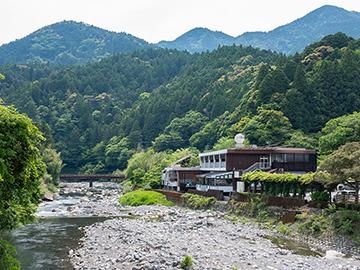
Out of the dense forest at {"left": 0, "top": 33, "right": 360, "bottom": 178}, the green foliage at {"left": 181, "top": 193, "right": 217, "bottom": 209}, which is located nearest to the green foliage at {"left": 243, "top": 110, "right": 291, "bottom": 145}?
the dense forest at {"left": 0, "top": 33, "right": 360, "bottom": 178}

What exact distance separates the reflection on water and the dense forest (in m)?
34.2

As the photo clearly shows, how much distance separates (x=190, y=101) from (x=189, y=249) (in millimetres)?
107791

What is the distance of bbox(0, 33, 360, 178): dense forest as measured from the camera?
2502 inches

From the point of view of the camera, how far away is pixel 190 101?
403 ft

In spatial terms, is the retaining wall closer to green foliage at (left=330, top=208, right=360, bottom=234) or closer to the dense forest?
green foliage at (left=330, top=208, right=360, bottom=234)

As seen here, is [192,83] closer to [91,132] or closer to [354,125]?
[91,132]

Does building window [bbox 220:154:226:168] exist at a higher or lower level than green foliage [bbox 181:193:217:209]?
higher

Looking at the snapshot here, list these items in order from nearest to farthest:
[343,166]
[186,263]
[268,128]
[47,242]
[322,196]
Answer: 1. [186,263]
2. [343,166]
3. [47,242]
4. [322,196]
5. [268,128]

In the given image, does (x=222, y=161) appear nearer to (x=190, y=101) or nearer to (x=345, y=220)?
(x=345, y=220)

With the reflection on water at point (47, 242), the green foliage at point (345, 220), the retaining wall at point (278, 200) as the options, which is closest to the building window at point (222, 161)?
the retaining wall at point (278, 200)

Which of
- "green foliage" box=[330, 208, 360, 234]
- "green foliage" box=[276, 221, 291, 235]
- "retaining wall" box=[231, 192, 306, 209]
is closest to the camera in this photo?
"green foliage" box=[330, 208, 360, 234]

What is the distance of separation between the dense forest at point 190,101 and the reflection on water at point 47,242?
112ft

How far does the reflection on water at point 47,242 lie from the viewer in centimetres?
1608

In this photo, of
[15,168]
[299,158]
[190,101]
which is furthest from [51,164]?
[190,101]
